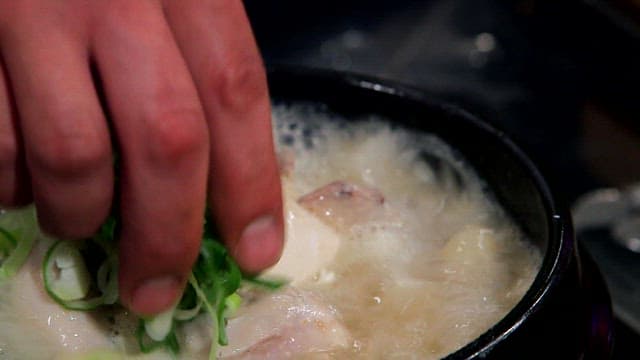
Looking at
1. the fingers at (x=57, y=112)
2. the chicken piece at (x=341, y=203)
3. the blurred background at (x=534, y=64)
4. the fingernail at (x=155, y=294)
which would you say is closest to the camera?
the fingers at (x=57, y=112)

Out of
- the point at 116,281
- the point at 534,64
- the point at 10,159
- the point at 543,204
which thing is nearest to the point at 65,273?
the point at 116,281

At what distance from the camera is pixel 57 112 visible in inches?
26.0

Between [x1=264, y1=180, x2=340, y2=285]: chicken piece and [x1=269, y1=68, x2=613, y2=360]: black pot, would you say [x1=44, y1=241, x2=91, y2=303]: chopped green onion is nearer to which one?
[x1=264, y1=180, x2=340, y2=285]: chicken piece

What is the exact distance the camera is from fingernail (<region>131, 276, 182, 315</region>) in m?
0.77

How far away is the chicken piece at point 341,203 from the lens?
45.0 inches

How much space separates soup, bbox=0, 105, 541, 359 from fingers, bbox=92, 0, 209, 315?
0.20m

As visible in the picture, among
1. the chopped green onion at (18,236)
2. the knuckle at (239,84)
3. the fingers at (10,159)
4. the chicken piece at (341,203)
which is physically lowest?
the chicken piece at (341,203)

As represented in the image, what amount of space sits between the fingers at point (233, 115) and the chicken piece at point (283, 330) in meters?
0.13

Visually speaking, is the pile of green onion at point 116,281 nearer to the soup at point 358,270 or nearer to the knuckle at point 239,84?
the soup at point 358,270

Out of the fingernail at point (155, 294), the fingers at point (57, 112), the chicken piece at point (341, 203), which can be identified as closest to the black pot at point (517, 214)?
the chicken piece at point (341, 203)

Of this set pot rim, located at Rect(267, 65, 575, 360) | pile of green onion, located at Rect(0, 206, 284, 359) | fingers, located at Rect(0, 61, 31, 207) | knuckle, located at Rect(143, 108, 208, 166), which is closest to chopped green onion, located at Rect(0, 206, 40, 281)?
pile of green onion, located at Rect(0, 206, 284, 359)

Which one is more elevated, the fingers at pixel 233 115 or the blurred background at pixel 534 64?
the fingers at pixel 233 115

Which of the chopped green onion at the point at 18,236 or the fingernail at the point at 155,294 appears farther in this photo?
the chopped green onion at the point at 18,236

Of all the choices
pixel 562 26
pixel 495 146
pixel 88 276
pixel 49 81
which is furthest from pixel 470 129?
pixel 562 26
